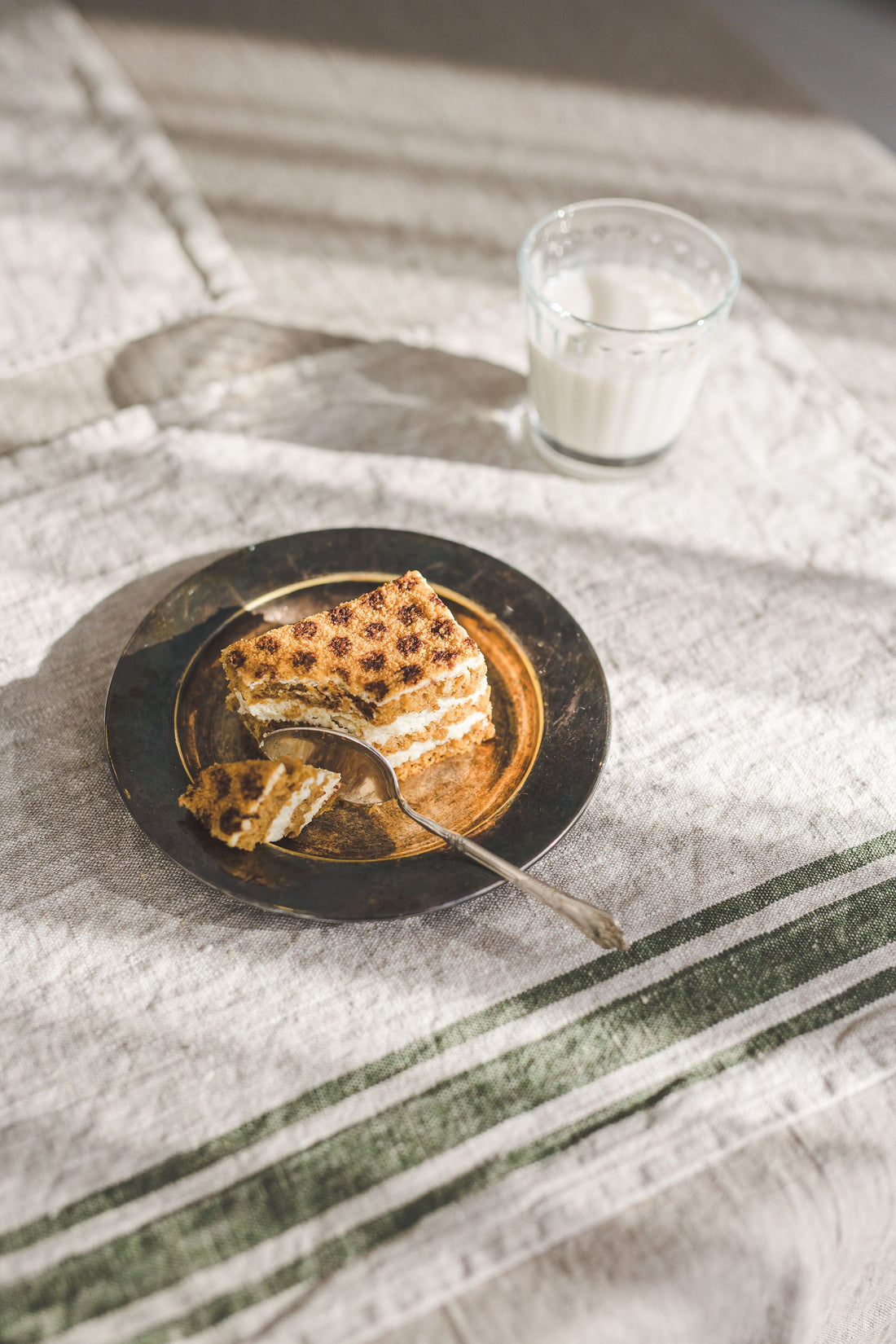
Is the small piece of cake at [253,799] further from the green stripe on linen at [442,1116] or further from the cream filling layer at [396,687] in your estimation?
the green stripe on linen at [442,1116]

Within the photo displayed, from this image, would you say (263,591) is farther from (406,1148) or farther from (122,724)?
(406,1148)

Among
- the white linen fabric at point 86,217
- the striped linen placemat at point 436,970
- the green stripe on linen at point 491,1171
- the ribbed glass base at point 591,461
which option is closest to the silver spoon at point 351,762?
the striped linen placemat at point 436,970

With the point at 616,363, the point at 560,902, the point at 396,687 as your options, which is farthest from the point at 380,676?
the point at 616,363

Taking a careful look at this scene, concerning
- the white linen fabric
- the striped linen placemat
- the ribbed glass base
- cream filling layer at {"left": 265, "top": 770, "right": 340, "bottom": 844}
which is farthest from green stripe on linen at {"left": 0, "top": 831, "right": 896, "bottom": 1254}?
the white linen fabric

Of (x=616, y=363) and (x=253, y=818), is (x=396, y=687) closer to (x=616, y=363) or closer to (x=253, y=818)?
(x=253, y=818)

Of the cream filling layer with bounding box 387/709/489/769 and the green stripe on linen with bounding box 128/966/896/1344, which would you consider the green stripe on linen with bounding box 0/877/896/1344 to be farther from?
the cream filling layer with bounding box 387/709/489/769

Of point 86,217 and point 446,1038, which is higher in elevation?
point 86,217

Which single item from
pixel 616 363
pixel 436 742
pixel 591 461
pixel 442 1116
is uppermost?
pixel 616 363
